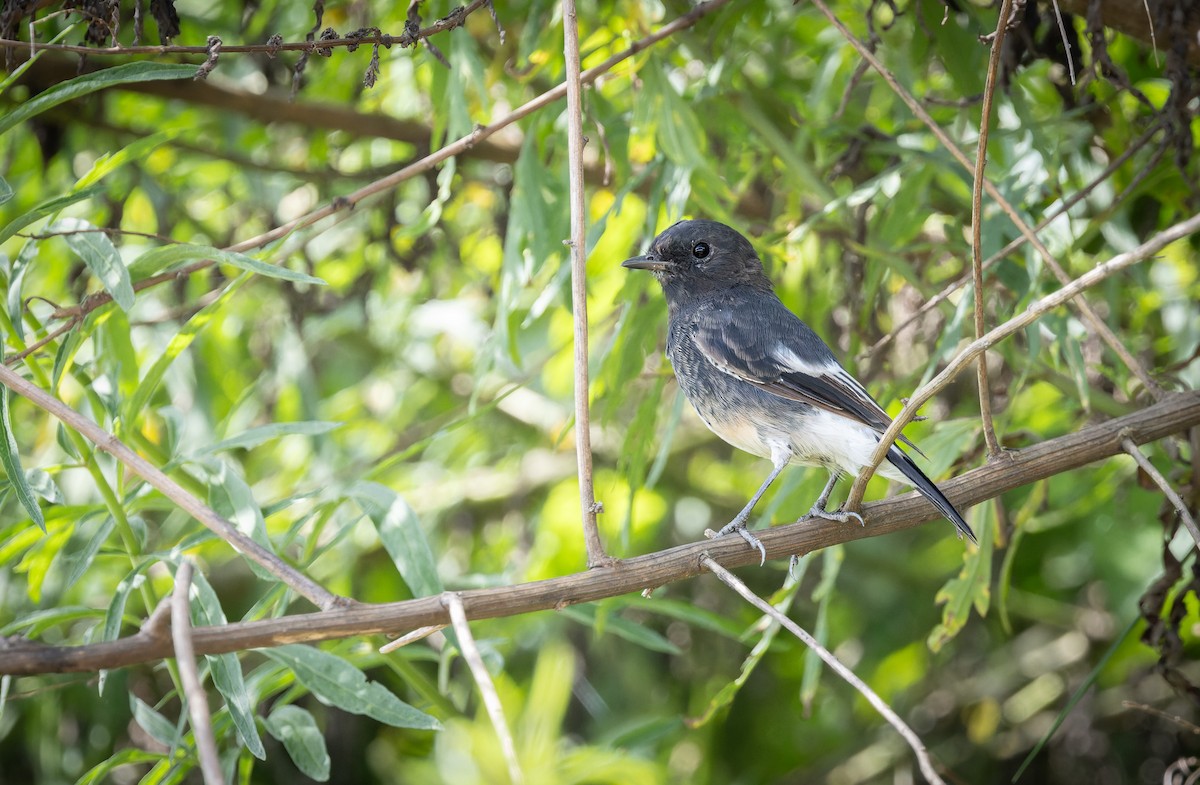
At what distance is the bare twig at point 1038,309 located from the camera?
4.92ft

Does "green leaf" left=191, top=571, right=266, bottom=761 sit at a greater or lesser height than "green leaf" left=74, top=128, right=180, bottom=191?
lesser

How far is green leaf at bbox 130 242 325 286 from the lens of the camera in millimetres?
2316

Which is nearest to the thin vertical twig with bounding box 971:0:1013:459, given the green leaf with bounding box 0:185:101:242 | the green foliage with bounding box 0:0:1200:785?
the green foliage with bounding box 0:0:1200:785

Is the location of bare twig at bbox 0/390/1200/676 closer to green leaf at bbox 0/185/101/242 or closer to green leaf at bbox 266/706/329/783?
green leaf at bbox 266/706/329/783

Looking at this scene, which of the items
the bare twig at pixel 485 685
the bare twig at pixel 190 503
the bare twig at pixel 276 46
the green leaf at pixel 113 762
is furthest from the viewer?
the green leaf at pixel 113 762

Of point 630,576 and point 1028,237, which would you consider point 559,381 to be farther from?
point 630,576

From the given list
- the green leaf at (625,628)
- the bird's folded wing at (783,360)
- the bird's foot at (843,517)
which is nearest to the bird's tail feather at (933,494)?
the bird's foot at (843,517)

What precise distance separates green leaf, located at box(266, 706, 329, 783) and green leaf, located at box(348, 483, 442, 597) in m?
0.42

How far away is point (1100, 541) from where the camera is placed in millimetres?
4172

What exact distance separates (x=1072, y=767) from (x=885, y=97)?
2.96m

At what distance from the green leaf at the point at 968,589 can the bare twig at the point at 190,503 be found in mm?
1808

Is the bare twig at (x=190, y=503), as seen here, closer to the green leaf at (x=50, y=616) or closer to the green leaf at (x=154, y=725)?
the green leaf at (x=50, y=616)

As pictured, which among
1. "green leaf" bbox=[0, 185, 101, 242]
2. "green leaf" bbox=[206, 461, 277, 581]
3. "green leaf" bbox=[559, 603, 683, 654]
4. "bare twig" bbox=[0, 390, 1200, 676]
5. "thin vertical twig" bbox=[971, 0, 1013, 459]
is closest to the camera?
"bare twig" bbox=[0, 390, 1200, 676]

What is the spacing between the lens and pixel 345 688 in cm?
241
